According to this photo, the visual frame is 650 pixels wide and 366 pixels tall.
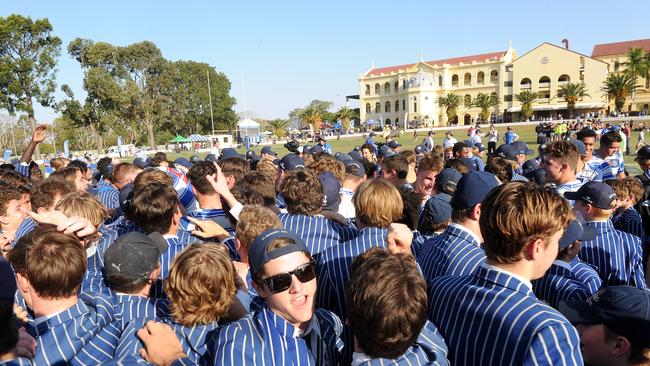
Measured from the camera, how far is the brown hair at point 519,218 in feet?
6.31

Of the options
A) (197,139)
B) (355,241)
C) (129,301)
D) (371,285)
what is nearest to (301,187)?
(355,241)

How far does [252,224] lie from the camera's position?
308 centimetres

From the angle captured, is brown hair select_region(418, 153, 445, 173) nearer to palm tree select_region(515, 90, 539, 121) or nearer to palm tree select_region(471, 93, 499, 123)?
palm tree select_region(515, 90, 539, 121)

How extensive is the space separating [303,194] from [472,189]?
1.59 meters

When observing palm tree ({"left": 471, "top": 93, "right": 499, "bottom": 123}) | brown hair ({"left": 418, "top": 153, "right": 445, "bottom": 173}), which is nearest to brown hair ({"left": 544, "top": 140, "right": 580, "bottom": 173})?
brown hair ({"left": 418, "top": 153, "right": 445, "bottom": 173})

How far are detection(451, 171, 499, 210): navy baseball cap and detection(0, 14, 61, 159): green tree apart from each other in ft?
146

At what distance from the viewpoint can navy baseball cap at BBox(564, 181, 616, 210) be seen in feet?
12.1

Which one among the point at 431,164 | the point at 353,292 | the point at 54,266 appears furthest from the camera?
the point at 431,164

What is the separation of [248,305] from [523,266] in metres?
1.58

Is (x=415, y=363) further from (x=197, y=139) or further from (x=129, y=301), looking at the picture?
(x=197, y=139)

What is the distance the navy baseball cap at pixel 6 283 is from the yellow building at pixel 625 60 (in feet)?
279

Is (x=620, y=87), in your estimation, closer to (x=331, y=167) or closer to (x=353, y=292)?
(x=331, y=167)

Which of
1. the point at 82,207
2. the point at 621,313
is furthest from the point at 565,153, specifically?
the point at 82,207

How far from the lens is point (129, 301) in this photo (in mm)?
2637
